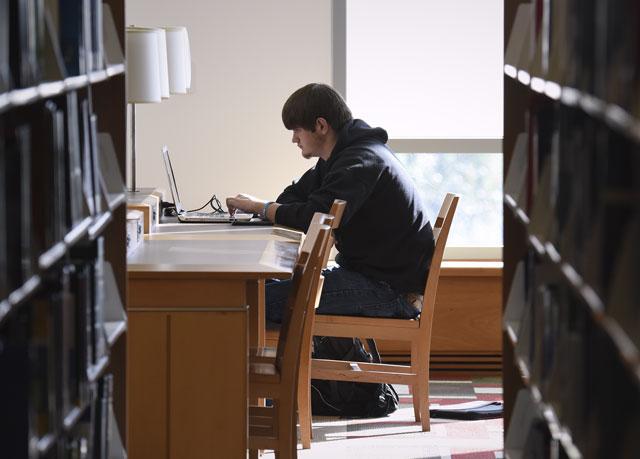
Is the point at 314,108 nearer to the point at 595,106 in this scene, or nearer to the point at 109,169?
the point at 109,169

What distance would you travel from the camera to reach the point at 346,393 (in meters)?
4.18

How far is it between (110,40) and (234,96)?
267 cm

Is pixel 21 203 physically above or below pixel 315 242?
above

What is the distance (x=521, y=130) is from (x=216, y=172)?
274 centimetres

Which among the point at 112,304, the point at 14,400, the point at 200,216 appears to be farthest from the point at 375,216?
the point at 14,400

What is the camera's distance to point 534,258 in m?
2.31

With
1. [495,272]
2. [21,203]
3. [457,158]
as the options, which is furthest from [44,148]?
[457,158]

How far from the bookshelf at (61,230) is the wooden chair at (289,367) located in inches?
21.5

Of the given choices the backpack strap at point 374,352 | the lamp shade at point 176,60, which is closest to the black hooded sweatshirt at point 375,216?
the backpack strap at point 374,352

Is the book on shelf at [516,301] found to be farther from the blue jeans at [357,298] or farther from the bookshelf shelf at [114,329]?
the blue jeans at [357,298]

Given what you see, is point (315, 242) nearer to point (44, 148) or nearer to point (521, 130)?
point (521, 130)

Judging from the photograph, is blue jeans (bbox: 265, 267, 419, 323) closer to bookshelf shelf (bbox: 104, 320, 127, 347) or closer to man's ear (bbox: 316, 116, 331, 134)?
man's ear (bbox: 316, 116, 331, 134)

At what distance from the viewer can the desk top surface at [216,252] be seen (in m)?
2.92

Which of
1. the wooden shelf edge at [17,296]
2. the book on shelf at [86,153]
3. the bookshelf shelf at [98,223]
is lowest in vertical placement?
the wooden shelf edge at [17,296]
